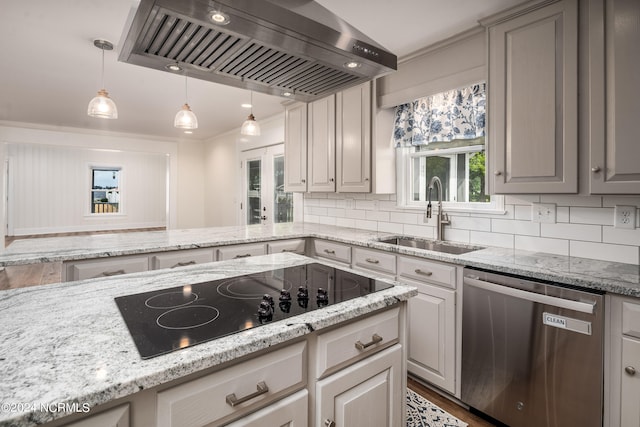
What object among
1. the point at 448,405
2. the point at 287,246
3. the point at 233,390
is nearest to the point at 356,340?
the point at 233,390

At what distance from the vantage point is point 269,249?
2.89m

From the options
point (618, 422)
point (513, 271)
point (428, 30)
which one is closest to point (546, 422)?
point (618, 422)

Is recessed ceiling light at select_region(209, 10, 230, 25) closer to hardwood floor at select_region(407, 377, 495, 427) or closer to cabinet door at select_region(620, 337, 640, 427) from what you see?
cabinet door at select_region(620, 337, 640, 427)

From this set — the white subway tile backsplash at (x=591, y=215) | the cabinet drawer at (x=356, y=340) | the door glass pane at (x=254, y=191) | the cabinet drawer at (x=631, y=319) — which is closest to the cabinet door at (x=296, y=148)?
the door glass pane at (x=254, y=191)

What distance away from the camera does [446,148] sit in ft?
9.18

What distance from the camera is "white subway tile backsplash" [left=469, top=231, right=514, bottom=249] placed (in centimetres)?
235

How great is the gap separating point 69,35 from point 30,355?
272 cm

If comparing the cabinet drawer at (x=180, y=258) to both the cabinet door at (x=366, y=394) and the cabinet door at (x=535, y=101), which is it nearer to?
the cabinet door at (x=366, y=394)

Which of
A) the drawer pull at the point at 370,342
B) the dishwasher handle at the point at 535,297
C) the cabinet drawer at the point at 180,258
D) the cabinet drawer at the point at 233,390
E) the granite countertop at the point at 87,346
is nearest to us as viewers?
the granite countertop at the point at 87,346

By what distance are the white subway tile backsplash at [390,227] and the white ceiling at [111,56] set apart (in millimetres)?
1450

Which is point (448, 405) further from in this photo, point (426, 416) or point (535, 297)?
point (535, 297)

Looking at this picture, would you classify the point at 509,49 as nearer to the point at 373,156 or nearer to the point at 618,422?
the point at 373,156

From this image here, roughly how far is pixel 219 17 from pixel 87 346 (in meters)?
0.93

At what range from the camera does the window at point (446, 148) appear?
8.27 feet
